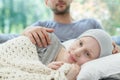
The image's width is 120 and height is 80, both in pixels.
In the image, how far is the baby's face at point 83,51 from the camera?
1.42 metres

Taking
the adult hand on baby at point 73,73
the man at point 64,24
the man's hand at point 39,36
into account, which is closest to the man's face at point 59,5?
the man at point 64,24

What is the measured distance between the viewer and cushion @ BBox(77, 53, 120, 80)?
123 cm

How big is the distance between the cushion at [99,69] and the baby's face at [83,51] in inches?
4.4

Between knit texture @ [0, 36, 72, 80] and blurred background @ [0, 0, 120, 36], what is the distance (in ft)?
6.19

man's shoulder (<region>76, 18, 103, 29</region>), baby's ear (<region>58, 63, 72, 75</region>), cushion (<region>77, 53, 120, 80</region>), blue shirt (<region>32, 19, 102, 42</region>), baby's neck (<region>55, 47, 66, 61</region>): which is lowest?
blue shirt (<region>32, 19, 102, 42</region>)

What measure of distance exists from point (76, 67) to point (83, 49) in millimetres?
127

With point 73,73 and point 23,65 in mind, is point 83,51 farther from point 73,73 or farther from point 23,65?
point 23,65

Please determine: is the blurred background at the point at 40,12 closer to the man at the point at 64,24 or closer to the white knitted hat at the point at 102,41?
the man at the point at 64,24

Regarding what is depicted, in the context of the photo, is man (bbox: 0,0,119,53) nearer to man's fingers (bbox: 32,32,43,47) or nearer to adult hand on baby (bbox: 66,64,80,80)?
man's fingers (bbox: 32,32,43,47)

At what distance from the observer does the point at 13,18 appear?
3379mm

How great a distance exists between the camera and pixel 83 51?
1429 mm

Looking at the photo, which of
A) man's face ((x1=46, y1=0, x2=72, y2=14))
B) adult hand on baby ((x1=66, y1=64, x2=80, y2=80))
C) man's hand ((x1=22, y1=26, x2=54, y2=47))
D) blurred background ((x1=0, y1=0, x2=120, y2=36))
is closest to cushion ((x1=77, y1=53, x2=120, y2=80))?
adult hand on baby ((x1=66, y1=64, x2=80, y2=80))

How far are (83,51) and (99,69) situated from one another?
190mm

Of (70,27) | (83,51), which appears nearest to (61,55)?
(83,51)
